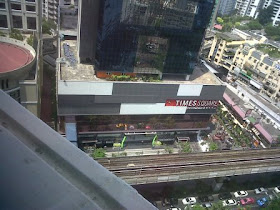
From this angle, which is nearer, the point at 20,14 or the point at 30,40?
the point at 30,40

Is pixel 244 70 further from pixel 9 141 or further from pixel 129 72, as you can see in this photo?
pixel 9 141

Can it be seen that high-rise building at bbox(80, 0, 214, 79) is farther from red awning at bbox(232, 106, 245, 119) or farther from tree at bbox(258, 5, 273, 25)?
tree at bbox(258, 5, 273, 25)

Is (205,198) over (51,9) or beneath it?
beneath

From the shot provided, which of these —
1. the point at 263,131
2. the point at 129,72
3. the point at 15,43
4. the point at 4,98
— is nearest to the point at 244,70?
the point at 263,131

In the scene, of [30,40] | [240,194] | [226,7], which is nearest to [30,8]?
[30,40]

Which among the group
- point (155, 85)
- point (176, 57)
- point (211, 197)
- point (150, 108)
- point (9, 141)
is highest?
point (9, 141)

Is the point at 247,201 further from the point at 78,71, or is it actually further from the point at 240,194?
the point at 78,71
